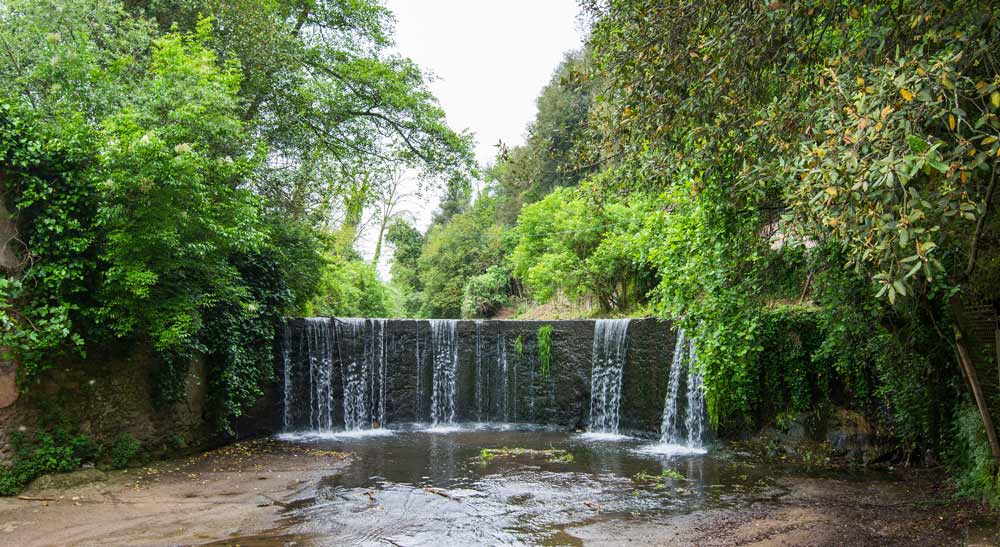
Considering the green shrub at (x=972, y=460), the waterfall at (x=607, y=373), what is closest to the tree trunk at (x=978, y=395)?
the green shrub at (x=972, y=460)

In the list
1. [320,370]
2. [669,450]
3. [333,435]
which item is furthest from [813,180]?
[320,370]

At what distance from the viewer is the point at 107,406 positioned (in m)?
7.95

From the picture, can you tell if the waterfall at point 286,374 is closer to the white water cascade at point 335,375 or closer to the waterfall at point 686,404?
the white water cascade at point 335,375

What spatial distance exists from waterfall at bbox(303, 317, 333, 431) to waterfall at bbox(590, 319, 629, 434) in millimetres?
5432

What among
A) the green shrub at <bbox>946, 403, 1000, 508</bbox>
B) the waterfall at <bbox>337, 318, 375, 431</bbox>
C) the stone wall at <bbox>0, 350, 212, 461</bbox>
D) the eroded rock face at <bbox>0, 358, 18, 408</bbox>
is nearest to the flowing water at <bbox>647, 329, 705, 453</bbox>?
the green shrub at <bbox>946, 403, 1000, 508</bbox>

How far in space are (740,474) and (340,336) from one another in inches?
325

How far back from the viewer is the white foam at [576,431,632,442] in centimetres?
1190

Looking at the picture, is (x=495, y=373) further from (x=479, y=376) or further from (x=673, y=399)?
(x=673, y=399)

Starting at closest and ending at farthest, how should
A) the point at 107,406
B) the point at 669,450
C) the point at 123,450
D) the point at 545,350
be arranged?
the point at 107,406
the point at 123,450
the point at 669,450
the point at 545,350

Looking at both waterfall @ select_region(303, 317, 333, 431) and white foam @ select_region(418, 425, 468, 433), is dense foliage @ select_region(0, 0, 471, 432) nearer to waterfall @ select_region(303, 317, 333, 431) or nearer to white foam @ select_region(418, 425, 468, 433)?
waterfall @ select_region(303, 317, 333, 431)

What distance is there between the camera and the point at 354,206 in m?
14.1

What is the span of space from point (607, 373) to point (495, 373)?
266 cm

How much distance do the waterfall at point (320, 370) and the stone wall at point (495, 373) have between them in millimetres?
108

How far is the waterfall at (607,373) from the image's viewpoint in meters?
12.6
